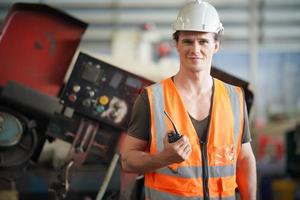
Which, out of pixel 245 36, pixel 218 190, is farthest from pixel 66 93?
pixel 245 36

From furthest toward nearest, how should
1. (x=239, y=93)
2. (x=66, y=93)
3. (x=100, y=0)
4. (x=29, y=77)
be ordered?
1. (x=100, y=0)
2. (x=29, y=77)
3. (x=66, y=93)
4. (x=239, y=93)

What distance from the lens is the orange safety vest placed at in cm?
134

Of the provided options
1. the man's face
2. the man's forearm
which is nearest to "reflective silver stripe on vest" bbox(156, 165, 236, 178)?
the man's forearm

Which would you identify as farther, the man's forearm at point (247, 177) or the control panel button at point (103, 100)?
the control panel button at point (103, 100)

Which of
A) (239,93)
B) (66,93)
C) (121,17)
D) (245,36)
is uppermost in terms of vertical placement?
(245,36)

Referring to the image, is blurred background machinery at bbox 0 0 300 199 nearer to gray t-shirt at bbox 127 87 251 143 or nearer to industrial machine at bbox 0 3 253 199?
industrial machine at bbox 0 3 253 199

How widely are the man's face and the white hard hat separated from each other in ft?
0.06

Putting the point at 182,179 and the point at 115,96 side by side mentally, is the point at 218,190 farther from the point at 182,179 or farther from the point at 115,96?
the point at 115,96

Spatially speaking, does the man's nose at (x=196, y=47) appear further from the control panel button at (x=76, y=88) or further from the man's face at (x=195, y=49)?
the control panel button at (x=76, y=88)

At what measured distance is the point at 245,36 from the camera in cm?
513

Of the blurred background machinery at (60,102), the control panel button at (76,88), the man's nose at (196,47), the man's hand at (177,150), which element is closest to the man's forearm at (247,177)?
the man's hand at (177,150)

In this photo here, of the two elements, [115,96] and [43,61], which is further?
[43,61]

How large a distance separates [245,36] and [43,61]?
3361mm

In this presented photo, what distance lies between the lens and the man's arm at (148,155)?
121cm
